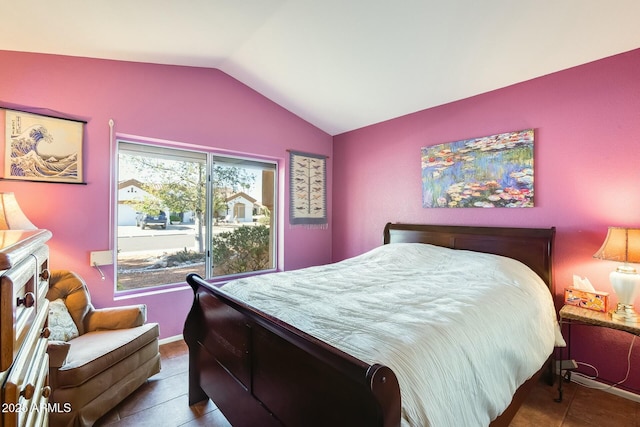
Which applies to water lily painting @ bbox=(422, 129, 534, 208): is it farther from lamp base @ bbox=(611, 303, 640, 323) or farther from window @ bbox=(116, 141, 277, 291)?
window @ bbox=(116, 141, 277, 291)

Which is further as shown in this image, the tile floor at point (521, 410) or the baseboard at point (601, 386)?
the baseboard at point (601, 386)

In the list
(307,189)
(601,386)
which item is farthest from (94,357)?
(601,386)

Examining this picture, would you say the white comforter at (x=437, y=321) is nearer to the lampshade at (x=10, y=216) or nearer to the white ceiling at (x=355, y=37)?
the lampshade at (x=10, y=216)

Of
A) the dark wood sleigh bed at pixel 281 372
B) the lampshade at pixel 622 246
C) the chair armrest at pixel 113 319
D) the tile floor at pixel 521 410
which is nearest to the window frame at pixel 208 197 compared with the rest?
the chair armrest at pixel 113 319

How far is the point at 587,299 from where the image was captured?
219cm

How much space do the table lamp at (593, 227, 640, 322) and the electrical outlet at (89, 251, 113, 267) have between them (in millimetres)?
3851

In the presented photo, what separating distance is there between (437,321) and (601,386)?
6.55ft

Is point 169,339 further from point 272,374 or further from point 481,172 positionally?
point 481,172

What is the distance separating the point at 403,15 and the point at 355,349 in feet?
7.47

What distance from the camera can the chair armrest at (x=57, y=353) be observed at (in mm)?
1604

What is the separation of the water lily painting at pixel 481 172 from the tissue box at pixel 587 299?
0.77m

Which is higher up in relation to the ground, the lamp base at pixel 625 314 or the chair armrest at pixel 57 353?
the lamp base at pixel 625 314

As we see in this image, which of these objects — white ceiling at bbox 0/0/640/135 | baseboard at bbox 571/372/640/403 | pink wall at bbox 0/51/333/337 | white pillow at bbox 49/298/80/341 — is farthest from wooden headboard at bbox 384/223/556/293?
white pillow at bbox 49/298/80/341

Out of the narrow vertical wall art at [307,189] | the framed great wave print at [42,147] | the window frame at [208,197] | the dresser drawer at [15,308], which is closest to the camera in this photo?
the dresser drawer at [15,308]
